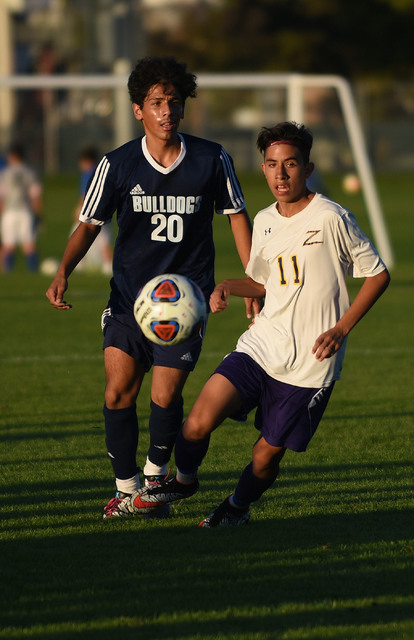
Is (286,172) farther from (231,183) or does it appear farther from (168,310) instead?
(168,310)

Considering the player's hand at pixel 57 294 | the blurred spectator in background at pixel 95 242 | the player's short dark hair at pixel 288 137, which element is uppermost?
the player's short dark hair at pixel 288 137

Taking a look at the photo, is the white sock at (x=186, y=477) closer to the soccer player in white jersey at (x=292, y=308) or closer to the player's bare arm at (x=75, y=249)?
the soccer player in white jersey at (x=292, y=308)

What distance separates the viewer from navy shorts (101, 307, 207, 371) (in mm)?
5785

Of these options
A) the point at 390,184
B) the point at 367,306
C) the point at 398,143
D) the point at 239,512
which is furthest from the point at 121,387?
the point at 398,143

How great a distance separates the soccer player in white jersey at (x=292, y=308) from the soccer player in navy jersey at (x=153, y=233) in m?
0.43

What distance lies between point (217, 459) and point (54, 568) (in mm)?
2371

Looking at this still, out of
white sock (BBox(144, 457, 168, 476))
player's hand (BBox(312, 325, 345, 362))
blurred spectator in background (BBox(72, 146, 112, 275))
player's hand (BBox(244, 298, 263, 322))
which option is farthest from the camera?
blurred spectator in background (BBox(72, 146, 112, 275))

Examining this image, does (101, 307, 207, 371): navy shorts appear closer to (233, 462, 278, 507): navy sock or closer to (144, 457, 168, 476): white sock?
(144, 457, 168, 476): white sock

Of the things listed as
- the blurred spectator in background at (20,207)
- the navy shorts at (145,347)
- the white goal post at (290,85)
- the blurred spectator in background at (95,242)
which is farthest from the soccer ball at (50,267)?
the navy shorts at (145,347)

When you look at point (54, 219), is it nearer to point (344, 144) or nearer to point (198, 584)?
point (344, 144)

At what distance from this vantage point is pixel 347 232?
208 inches

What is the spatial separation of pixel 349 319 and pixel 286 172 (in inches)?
28.8

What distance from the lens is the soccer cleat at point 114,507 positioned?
5.84m

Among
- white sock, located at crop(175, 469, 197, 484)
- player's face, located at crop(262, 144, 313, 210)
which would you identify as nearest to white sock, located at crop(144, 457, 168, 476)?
white sock, located at crop(175, 469, 197, 484)
